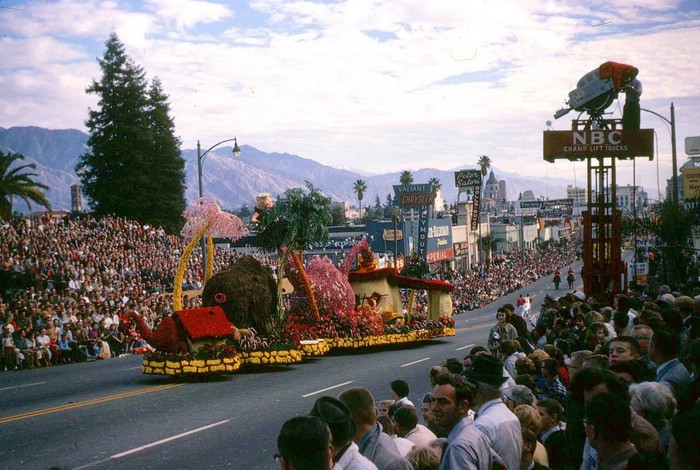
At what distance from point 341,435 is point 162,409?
1143cm

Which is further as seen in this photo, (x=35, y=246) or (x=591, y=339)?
(x=35, y=246)

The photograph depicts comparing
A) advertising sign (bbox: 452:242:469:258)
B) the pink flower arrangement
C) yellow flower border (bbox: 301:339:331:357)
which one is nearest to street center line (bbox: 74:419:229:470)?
the pink flower arrangement

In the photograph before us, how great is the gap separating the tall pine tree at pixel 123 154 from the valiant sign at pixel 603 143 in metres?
41.8

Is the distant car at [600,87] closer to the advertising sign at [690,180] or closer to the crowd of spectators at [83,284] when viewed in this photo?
the crowd of spectators at [83,284]

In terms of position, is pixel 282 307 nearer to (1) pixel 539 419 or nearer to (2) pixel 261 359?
(2) pixel 261 359

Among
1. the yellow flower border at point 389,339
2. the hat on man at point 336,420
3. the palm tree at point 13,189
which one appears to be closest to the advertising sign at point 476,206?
the palm tree at point 13,189

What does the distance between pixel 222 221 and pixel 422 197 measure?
136 ft

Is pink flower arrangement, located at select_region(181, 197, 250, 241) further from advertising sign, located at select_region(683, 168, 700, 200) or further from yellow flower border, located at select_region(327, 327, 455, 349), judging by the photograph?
advertising sign, located at select_region(683, 168, 700, 200)

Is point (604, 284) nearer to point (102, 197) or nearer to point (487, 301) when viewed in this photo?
point (487, 301)

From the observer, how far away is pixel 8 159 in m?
55.4

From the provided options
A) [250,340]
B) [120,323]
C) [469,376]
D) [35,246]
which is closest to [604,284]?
[250,340]

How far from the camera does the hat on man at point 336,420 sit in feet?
16.0

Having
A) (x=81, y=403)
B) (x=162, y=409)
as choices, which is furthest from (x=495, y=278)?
(x=81, y=403)

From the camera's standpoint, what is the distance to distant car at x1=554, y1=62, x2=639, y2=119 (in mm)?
31531
